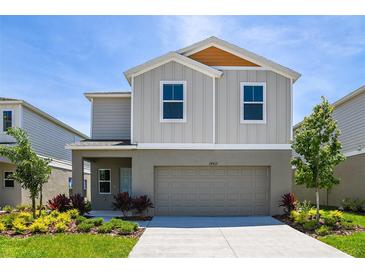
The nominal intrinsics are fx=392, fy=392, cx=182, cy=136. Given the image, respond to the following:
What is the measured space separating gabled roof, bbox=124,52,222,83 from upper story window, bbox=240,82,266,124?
1393mm

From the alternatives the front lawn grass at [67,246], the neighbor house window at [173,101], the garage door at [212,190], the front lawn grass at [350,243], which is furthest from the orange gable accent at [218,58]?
the front lawn grass at [67,246]

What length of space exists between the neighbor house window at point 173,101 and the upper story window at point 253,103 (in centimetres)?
246

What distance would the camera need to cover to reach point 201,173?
16.4 metres

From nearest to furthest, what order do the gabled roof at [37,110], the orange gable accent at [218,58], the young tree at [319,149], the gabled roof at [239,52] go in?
the young tree at [319,149] < the gabled roof at [239,52] < the orange gable accent at [218,58] < the gabled roof at [37,110]

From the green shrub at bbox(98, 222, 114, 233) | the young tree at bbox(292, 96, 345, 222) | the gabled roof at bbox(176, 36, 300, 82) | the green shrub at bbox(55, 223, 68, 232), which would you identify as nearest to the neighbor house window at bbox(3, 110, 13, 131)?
the gabled roof at bbox(176, 36, 300, 82)

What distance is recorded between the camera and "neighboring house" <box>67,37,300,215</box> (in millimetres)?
15992

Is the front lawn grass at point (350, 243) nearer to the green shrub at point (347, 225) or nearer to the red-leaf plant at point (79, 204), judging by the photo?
the green shrub at point (347, 225)

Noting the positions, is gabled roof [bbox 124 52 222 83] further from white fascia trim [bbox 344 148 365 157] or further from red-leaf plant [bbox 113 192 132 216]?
white fascia trim [bbox 344 148 365 157]

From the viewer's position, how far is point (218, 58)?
16.8 m

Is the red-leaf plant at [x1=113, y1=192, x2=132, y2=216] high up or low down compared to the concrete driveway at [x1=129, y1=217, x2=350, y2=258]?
up

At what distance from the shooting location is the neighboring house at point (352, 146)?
19.0 meters

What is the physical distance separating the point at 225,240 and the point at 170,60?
8.17 m

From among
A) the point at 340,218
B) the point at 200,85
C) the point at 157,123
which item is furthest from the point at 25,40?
the point at 340,218

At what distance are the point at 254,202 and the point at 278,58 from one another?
6173 millimetres
